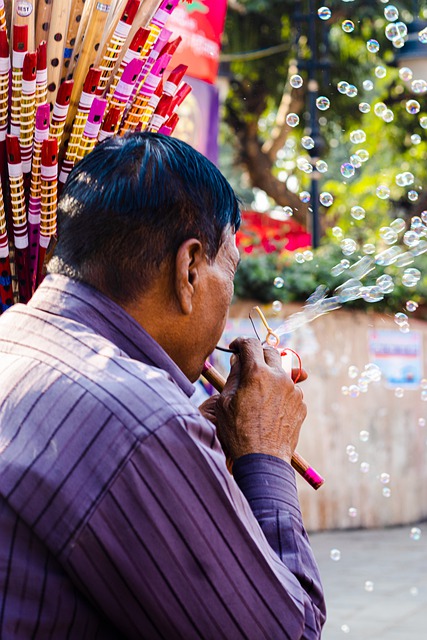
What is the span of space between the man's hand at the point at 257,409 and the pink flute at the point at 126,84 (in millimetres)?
463

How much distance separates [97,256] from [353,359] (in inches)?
295

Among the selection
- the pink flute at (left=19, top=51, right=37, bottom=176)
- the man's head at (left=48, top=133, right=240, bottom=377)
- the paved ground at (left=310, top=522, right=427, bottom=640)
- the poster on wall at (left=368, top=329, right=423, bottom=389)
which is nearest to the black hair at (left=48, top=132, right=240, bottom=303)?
the man's head at (left=48, top=133, right=240, bottom=377)

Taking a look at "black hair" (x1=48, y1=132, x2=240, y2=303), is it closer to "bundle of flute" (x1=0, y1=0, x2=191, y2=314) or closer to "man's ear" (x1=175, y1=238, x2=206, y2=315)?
"man's ear" (x1=175, y1=238, x2=206, y2=315)

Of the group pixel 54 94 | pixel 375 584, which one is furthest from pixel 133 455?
pixel 375 584

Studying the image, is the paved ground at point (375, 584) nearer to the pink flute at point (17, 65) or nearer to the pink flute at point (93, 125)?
the pink flute at point (93, 125)

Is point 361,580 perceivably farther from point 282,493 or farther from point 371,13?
point 371,13

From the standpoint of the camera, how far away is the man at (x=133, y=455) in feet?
3.52

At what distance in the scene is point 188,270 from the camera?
4.21 feet

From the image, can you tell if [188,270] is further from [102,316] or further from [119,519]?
[119,519]

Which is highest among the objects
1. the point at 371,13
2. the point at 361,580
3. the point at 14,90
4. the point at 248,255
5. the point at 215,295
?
the point at 14,90

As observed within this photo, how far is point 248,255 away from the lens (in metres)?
8.01

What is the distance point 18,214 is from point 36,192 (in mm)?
47

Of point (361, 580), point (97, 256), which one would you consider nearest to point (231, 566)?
point (97, 256)

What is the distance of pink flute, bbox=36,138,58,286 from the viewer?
1503 mm
